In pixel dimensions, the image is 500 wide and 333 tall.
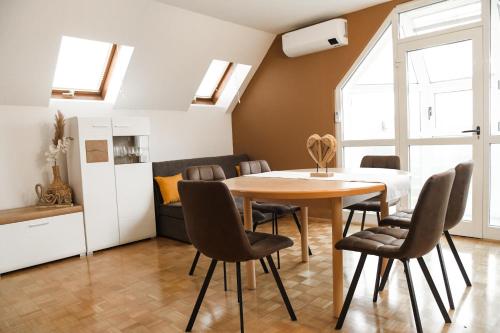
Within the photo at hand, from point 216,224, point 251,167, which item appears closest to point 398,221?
point 216,224

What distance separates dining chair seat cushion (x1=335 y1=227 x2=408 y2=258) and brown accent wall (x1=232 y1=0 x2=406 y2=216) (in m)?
2.62

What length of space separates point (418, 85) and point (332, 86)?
1.00 meters

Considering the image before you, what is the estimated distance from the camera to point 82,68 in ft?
14.0

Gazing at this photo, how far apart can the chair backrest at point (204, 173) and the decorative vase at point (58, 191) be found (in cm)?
165

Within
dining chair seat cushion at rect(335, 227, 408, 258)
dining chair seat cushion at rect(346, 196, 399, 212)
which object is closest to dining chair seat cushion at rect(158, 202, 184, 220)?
dining chair seat cushion at rect(346, 196, 399, 212)

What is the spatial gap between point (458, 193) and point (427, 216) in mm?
651

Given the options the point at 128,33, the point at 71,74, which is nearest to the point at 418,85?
the point at 128,33

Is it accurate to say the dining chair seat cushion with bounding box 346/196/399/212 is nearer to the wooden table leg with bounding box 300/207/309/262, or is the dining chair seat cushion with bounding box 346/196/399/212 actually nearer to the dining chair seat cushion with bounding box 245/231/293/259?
the wooden table leg with bounding box 300/207/309/262

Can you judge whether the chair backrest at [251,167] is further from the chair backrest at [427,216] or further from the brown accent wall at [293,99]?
the chair backrest at [427,216]

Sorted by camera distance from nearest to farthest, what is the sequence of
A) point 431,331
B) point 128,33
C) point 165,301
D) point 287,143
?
point 431,331
point 165,301
point 128,33
point 287,143

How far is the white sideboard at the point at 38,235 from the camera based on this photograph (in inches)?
130

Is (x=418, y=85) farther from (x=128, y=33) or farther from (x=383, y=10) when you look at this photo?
(x=128, y=33)

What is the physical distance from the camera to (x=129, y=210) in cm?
412

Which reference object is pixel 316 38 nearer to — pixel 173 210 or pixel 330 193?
pixel 173 210
